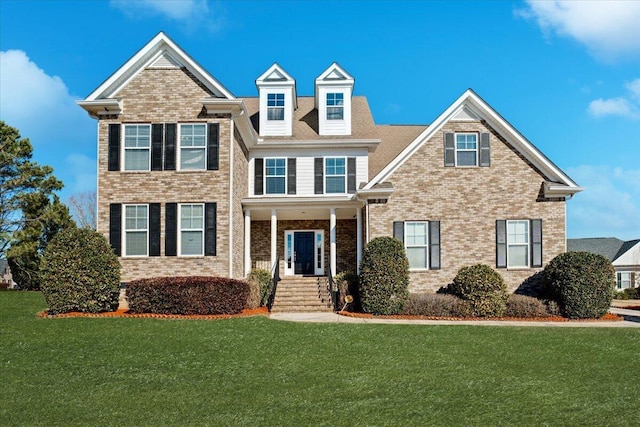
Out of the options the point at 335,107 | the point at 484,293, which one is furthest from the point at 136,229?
the point at 484,293

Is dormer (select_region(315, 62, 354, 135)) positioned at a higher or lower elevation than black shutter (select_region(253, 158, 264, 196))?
higher

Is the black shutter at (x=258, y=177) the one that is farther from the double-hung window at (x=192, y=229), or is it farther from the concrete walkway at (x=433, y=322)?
the concrete walkway at (x=433, y=322)

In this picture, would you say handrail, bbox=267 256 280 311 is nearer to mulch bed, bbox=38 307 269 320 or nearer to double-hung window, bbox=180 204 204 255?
mulch bed, bbox=38 307 269 320

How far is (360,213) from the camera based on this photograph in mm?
22578

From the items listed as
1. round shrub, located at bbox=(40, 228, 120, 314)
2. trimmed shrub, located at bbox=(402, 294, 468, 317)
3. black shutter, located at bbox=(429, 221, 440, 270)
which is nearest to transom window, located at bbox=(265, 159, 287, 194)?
black shutter, located at bbox=(429, 221, 440, 270)

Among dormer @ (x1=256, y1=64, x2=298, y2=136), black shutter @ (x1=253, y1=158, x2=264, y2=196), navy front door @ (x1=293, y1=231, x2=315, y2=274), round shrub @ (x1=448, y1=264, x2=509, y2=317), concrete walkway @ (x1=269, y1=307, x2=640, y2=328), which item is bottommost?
concrete walkway @ (x1=269, y1=307, x2=640, y2=328)

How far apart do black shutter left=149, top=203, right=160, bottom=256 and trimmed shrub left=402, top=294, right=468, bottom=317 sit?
8.36 meters

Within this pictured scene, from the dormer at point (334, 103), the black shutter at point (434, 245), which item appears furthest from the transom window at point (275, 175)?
the black shutter at point (434, 245)

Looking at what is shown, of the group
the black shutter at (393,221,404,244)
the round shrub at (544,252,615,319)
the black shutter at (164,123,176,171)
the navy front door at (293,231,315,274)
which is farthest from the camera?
the navy front door at (293,231,315,274)

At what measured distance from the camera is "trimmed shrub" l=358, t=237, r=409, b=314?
1856cm

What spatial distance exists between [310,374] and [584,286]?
11.6m

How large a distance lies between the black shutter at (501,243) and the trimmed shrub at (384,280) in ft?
12.4

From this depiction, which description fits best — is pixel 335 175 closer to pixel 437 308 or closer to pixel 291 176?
pixel 291 176

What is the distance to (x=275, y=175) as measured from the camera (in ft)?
78.6
